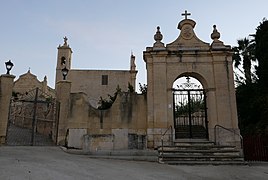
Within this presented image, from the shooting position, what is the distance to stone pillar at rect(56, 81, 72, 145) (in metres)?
12.2

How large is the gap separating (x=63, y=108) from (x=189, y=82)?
21.0 ft

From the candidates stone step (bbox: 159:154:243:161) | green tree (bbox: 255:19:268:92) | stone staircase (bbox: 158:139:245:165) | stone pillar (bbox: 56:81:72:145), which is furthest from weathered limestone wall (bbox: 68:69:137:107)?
stone step (bbox: 159:154:243:161)

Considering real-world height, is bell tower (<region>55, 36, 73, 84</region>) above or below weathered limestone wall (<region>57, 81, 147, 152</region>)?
above

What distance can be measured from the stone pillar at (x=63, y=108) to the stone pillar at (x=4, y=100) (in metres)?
2.24

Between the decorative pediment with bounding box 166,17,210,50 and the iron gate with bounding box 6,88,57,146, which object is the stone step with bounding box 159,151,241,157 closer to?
the decorative pediment with bounding box 166,17,210,50

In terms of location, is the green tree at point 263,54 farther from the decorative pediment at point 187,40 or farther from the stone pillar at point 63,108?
the stone pillar at point 63,108

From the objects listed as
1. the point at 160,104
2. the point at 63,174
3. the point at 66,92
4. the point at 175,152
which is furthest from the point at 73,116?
the point at 63,174

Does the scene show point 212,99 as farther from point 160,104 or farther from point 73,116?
point 73,116

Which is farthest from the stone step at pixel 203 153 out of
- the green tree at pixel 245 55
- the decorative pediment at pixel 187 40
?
the green tree at pixel 245 55

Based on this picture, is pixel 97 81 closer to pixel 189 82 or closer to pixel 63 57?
pixel 63 57

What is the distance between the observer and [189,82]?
495 inches

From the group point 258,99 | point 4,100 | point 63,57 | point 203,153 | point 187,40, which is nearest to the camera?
point 203,153

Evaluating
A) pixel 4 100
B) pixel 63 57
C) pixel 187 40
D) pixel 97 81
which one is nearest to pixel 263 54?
pixel 187 40

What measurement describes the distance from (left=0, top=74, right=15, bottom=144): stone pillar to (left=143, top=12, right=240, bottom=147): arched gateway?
6509mm
